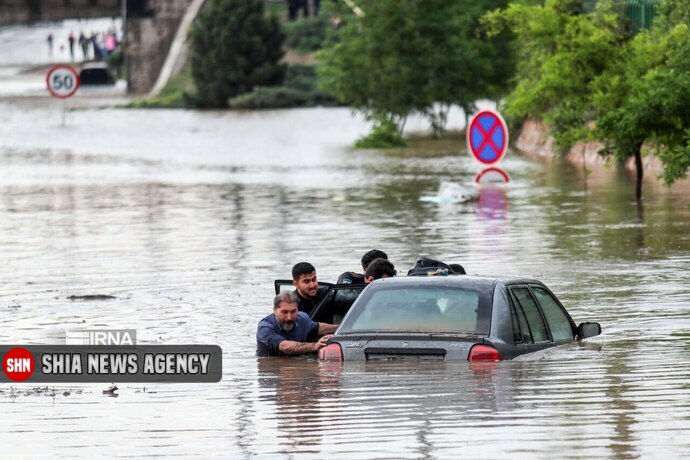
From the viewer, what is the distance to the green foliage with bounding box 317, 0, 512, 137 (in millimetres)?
78438

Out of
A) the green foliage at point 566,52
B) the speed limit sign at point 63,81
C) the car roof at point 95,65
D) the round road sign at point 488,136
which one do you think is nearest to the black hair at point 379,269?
the round road sign at point 488,136

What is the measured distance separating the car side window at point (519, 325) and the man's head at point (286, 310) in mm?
1876

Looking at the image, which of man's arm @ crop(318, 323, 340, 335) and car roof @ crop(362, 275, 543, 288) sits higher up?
car roof @ crop(362, 275, 543, 288)

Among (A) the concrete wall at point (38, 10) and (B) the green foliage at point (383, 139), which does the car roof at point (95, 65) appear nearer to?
(A) the concrete wall at point (38, 10)

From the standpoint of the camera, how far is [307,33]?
14812 cm

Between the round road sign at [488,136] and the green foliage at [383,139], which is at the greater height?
the round road sign at [488,136]

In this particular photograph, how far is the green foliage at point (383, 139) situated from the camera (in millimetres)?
75250

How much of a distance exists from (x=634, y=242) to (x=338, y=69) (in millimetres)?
52707

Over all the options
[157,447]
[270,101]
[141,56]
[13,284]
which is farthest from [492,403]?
[141,56]

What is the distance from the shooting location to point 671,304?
19.8m

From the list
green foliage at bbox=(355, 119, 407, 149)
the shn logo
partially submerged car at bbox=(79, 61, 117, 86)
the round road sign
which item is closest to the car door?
the shn logo

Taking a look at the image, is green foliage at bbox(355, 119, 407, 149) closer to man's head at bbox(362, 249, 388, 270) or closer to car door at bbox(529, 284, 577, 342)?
man's head at bbox(362, 249, 388, 270)

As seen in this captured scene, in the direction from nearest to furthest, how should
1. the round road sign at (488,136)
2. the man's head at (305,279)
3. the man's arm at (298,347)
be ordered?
1. the man's arm at (298,347)
2. the man's head at (305,279)
3. the round road sign at (488,136)

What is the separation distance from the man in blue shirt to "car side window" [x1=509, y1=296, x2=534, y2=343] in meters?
1.58
